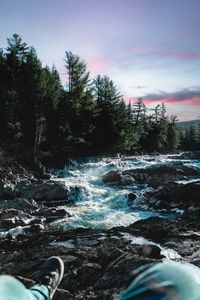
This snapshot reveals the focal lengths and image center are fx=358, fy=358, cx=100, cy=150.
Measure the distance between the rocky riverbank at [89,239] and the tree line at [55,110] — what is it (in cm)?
1147

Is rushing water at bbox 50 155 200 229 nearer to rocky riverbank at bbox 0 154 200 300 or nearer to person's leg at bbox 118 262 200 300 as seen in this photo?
rocky riverbank at bbox 0 154 200 300

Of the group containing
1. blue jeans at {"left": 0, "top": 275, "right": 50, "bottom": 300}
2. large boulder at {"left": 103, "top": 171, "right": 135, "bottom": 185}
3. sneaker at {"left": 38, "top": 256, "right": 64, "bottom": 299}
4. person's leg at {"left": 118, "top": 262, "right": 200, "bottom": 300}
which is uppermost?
person's leg at {"left": 118, "top": 262, "right": 200, "bottom": 300}

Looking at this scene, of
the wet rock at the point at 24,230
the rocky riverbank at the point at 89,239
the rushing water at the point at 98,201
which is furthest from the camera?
the rushing water at the point at 98,201

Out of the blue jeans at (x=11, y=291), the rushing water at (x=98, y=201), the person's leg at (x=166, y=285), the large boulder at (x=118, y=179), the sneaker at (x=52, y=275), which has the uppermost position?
the person's leg at (x=166, y=285)

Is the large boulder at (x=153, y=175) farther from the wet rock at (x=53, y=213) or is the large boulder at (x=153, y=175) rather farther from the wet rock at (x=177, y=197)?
the wet rock at (x=53, y=213)

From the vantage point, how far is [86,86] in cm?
4353

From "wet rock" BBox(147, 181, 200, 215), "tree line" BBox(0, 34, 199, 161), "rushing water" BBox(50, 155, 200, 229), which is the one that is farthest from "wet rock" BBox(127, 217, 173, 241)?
"tree line" BBox(0, 34, 199, 161)

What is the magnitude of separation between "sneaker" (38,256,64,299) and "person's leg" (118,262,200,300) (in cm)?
216

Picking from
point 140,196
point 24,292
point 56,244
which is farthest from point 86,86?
point 24,292

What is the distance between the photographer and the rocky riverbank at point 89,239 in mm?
6953

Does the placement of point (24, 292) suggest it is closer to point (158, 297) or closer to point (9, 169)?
point (158, 297)

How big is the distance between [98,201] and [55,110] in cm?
1964

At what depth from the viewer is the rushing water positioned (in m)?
15.0

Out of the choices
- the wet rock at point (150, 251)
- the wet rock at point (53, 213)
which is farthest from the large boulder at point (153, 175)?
the wet rock at point (150, 251)
